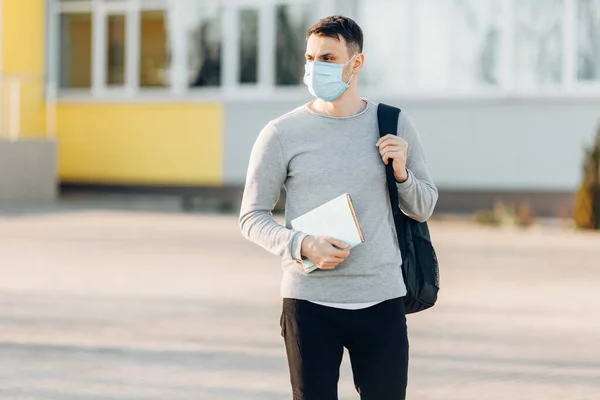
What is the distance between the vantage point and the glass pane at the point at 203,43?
2342cm

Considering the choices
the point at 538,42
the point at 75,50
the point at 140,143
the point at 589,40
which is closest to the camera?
the point at 589,40

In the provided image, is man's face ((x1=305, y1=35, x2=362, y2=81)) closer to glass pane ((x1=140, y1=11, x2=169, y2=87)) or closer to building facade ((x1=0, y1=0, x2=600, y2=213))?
building facade ((x1=0, y1=0, x2=600, y2=213))

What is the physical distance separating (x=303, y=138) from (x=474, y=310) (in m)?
6.26

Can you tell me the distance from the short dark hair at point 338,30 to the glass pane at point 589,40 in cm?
1681

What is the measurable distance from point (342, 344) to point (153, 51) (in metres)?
20.3

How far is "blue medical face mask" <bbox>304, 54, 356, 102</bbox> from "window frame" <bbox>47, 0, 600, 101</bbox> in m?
16.7

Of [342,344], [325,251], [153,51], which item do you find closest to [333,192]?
[325,251]

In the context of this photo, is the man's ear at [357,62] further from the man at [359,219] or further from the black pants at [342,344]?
the black pants at [342,344]

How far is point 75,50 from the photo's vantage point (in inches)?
982

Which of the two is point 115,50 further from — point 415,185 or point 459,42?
point 415,185

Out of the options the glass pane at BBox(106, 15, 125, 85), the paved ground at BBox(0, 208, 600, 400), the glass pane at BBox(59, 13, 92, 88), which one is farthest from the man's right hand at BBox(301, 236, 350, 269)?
the glass pane at BBox(59, 13, 92, 88)

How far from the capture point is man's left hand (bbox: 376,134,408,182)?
3996mm

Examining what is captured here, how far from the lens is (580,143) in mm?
20172

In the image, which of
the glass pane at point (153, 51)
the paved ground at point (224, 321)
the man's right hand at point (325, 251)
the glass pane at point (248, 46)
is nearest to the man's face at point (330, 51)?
the man's right hand at point (325, 251)
